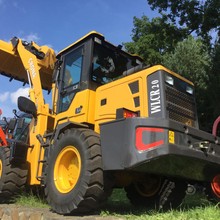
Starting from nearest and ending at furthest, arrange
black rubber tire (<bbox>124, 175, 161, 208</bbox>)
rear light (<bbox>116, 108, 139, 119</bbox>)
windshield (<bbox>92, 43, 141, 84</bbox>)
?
rear light (<bbox>116, 108, 139, 119</bbox>), windshield (<bbox>92, 43, 141, 84</bbox>), black rubber tire (<bbox>124, 175, 161, 208</bbox>)

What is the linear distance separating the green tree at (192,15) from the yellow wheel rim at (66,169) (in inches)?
332

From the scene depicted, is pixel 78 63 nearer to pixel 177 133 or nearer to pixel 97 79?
pixel 97 79

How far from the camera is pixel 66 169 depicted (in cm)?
594

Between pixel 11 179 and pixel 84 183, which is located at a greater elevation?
pixel 11 179

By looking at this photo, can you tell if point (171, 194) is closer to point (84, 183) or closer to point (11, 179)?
point (84, 183)

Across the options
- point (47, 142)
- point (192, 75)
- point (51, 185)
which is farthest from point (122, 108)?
point (192, 75)

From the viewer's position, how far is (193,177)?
5809mm

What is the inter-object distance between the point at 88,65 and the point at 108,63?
1.97 feet

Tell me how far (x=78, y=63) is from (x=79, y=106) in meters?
0.96

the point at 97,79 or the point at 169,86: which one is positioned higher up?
the point at 97,79

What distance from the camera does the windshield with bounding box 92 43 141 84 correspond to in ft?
22.2

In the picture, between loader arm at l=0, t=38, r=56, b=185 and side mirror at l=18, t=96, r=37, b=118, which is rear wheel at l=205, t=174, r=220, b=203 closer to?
loader arm at l=0, t=38, r=56, b=185

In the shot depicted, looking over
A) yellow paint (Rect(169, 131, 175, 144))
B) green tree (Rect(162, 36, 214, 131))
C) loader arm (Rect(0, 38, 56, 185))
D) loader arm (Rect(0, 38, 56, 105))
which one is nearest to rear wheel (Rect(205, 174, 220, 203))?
yellow paint (Rect(169, 131, 175, 144))

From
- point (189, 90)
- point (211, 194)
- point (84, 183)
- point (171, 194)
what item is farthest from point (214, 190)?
point (84, 183)
